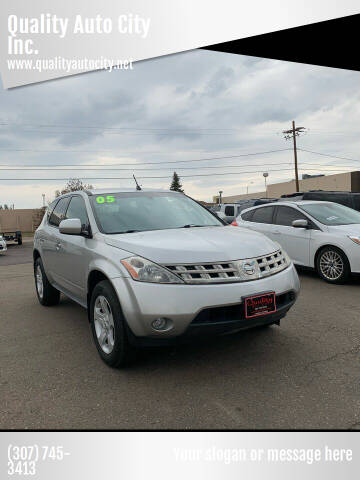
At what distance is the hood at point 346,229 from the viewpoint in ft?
20.6

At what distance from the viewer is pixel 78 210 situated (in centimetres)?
429

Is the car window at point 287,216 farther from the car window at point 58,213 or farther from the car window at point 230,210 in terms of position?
the car window at point 230,210

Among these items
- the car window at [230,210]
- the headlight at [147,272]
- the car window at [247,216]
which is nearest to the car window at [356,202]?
the car window at [247,216]

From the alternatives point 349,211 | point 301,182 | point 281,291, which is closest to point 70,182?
point 301,182

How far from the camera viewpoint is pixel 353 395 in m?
2.61

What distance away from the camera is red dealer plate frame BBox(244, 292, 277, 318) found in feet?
9.21

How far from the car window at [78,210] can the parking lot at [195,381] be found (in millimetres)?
1314

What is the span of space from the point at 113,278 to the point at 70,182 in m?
53.2

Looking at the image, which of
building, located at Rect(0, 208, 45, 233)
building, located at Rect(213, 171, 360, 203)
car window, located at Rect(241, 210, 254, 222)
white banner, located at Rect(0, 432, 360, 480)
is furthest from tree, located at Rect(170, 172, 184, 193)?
white banner, located at Rect(0, 432, 360, 480)

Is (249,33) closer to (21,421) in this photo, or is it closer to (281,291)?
(281,291)

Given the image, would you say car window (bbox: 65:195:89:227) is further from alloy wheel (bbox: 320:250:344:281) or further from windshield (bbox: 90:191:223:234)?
alloy wheel (bbox: 320:250:344:281)

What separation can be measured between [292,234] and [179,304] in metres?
5.02

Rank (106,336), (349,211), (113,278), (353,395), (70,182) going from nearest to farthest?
(353,395) < (113,278) < (106,336) < (349,211) < (70,182)

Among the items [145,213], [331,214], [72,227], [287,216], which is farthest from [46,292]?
[331,214]
